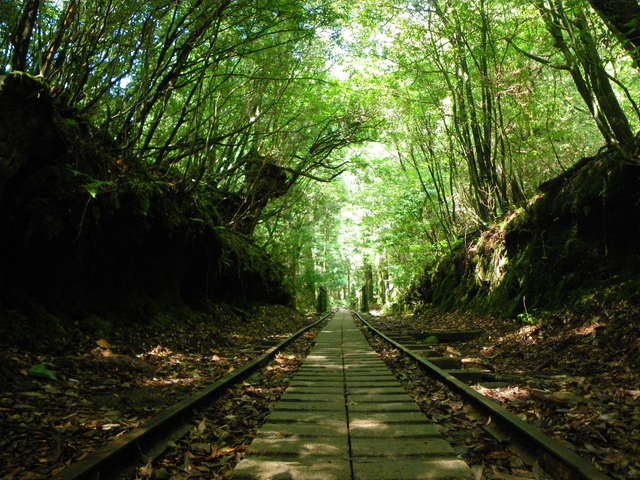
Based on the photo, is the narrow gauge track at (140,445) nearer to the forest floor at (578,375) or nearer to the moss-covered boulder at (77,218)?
the forest floor at (578,375)

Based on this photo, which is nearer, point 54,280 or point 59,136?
point 59,136

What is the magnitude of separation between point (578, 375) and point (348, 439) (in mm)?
3218

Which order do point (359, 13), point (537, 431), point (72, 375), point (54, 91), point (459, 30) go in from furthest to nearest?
point (359, 13), point (459, 30), point (54, 91), point (72, 375), point (537, 431)

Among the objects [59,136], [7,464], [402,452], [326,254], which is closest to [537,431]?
[402,452]

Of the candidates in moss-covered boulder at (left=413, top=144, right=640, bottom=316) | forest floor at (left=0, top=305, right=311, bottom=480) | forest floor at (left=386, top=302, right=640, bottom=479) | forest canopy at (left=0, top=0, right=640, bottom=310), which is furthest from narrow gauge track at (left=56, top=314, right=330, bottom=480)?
moss-covered boulder at (left=413, top=144, right=640, bottom=316)

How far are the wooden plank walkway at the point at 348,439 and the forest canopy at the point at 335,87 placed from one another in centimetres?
396

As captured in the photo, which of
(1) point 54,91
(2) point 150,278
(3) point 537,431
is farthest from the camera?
(2) point 150,278

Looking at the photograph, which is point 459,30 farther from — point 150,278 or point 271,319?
point 271,319

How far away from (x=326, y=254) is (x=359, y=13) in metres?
21.9

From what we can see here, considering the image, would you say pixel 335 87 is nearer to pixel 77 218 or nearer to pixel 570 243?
pixel 570 243

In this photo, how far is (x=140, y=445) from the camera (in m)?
2.79

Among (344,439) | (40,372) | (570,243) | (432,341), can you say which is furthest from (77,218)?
(570,243)

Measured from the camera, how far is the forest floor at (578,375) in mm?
2865

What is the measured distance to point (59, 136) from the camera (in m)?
5.13
